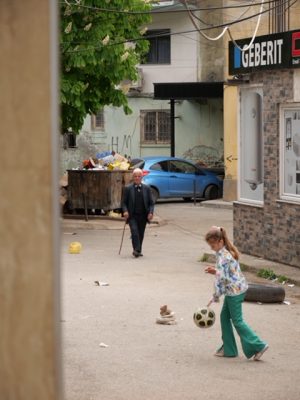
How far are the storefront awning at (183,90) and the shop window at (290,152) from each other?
64.5ft

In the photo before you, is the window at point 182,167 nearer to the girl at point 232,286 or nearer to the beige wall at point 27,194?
the girl at point 232,286

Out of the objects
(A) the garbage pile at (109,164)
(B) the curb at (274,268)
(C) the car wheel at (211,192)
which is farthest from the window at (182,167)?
(B) the curb at (274,268)

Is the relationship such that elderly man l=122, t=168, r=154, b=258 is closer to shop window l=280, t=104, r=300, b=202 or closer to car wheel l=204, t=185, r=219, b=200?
shop window l=280, t=104, r=300, b=202

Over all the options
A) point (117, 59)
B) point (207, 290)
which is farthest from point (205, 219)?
point (207, 290)

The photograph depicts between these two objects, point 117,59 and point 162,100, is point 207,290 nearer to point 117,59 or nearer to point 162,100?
Answer: point 117,59

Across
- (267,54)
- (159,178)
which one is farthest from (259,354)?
(159,178)

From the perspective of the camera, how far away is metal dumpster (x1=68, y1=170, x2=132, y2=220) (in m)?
28.2

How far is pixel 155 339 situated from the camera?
1202 centimetres

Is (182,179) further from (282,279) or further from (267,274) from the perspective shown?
(282,279)

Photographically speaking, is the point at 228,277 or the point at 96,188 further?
the point at 96,188

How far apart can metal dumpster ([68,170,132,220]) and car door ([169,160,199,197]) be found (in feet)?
22.6

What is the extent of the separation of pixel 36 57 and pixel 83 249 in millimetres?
18496

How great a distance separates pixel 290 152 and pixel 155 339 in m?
7.07

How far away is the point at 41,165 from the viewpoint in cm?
357
